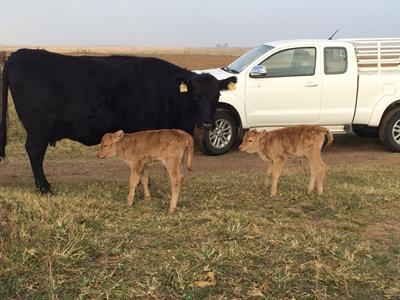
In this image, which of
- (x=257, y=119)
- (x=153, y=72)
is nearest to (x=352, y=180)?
(x=257, y=119)

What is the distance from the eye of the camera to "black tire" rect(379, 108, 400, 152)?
10.7 m

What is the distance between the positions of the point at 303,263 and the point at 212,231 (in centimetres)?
105

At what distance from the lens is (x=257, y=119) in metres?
10.4

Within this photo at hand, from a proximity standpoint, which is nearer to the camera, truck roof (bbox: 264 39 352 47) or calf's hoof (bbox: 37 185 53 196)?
calf's hoof (bbox: 37 185 53 196)

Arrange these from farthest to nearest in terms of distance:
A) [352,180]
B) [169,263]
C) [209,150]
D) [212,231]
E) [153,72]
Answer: [209,150] → [352,180] → [153,72] → [212,231] → [169,263]

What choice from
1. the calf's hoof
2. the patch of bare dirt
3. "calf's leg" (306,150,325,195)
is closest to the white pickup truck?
"calf's leg" (306,150,325,195)

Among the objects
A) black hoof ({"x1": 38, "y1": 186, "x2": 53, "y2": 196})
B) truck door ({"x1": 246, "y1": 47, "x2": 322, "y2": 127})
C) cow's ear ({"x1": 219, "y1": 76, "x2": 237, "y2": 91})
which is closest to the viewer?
black hoof ({"x1": 38, "y1": 186, "x2": 53, "y2": 196})

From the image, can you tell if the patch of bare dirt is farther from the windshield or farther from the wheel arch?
the windshield

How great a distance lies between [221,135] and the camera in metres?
10.4

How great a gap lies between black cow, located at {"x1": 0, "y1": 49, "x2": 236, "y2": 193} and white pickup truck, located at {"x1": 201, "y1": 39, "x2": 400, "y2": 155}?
2.84 m

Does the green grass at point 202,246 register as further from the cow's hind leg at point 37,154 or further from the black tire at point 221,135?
the black tire at point 221,135

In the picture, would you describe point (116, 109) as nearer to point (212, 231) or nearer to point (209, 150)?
point (212, 231)

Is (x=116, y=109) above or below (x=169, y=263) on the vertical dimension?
above

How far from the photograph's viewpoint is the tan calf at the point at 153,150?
19.5ft
